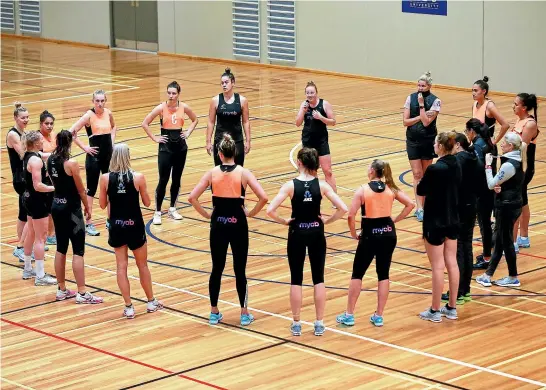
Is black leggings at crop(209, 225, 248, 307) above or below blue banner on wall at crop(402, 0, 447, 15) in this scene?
below

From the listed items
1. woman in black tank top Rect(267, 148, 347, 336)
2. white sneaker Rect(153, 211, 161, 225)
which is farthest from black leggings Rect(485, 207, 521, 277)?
white sneaker Rect(153, 211, 161, 225)

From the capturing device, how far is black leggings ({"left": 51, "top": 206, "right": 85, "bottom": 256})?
448 inches

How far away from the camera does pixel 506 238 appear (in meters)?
11.6

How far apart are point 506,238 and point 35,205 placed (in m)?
5.03

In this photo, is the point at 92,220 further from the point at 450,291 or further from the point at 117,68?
the point at 117,68

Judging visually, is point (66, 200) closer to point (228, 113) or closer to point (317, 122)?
point (228, 113)

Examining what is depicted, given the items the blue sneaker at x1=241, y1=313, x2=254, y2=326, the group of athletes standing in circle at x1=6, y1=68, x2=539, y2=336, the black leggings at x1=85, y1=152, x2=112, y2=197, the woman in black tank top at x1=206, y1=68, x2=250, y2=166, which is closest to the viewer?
the group of athletes standing in circle at x1=6, y1=68, x2=539, y2=336

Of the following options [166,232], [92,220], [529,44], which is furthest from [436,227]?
[529,44]

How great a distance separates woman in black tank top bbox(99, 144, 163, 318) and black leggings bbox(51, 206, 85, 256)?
0.65 metres

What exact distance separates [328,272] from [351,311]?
6.19ft

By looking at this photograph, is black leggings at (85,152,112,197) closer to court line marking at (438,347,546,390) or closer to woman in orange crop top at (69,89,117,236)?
woman in orange crop top at (69,89,117,236)

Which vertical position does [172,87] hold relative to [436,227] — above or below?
above

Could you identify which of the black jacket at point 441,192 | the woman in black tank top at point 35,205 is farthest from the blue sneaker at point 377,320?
the woman in black tank top at point 35,205

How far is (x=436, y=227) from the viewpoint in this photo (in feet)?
35.0
